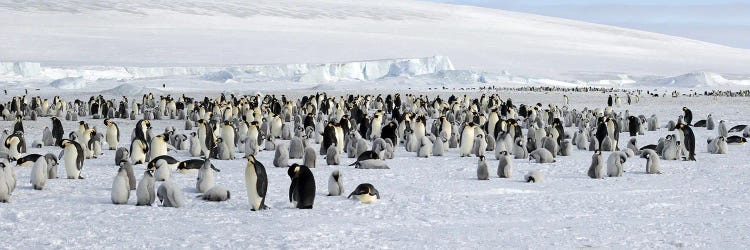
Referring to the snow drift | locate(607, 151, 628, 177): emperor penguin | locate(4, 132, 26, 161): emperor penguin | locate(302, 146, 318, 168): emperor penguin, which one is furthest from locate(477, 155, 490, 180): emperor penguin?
the snow drift

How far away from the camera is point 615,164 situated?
10.7 metres

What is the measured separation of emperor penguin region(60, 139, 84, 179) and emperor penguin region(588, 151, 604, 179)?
18.7ft

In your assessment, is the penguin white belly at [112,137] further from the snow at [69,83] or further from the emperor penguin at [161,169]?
the snow at [69,83]

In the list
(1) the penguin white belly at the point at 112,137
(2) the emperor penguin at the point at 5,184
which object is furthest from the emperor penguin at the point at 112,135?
(2) the emperor penguin at the point at 5,184

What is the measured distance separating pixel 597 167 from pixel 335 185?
344 centimetres

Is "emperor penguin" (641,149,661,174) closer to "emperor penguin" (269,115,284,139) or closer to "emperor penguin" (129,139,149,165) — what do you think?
"emperor penguin" (129,139,149,165)

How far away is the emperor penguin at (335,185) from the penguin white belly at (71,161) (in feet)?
9.71

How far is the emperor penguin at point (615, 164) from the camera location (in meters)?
10.7

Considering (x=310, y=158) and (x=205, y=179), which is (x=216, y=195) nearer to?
(x=205, y=179)

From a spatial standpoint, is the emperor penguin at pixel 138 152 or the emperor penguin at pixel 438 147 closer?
the emperor penguin at pixel 138 152

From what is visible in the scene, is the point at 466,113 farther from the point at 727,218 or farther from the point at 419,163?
the point at 727,218

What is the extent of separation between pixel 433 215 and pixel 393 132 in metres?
7.57

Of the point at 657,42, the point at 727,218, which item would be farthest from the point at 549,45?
the point at 727,218

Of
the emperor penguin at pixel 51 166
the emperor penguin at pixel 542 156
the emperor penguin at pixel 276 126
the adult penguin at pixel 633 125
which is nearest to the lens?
the emperor penguin at pixel 51 166
